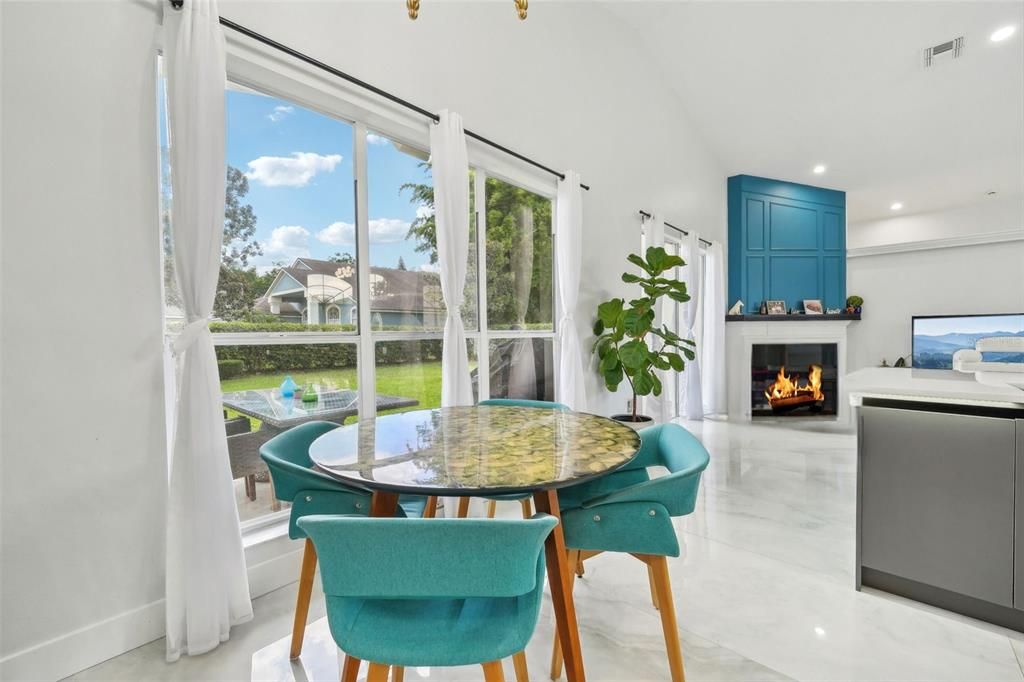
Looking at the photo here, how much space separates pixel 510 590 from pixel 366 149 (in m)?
2.23

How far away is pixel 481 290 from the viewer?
9.91 feet

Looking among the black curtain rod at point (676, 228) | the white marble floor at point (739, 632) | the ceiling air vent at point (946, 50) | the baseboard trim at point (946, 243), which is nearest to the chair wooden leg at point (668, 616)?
the white marble floor at point (739, 632)

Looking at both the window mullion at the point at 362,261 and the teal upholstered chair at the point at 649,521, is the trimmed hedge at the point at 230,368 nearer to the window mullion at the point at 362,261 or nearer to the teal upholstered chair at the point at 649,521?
the window mullion at the point at 362,261

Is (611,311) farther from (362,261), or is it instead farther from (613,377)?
(362,261)

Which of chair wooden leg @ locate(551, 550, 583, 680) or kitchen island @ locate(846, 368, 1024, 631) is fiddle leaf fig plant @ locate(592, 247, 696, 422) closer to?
kitchen island @ locate(846, 368, 1024, 631)

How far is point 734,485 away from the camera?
3301mm

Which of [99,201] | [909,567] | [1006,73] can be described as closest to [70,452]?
[99,201]

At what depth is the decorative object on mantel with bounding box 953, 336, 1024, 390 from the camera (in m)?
1.85

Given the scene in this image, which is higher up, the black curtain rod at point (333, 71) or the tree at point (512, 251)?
the black curtain rod at point (333, 71)

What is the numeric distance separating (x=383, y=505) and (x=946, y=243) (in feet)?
27.1

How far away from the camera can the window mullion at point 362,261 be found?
232 cm

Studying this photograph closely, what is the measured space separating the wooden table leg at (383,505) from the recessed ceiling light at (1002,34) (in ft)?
17.5

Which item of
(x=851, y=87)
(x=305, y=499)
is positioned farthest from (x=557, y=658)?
(x=851, y=87)

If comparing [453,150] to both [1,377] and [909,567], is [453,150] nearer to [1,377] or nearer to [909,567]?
[1,377]
